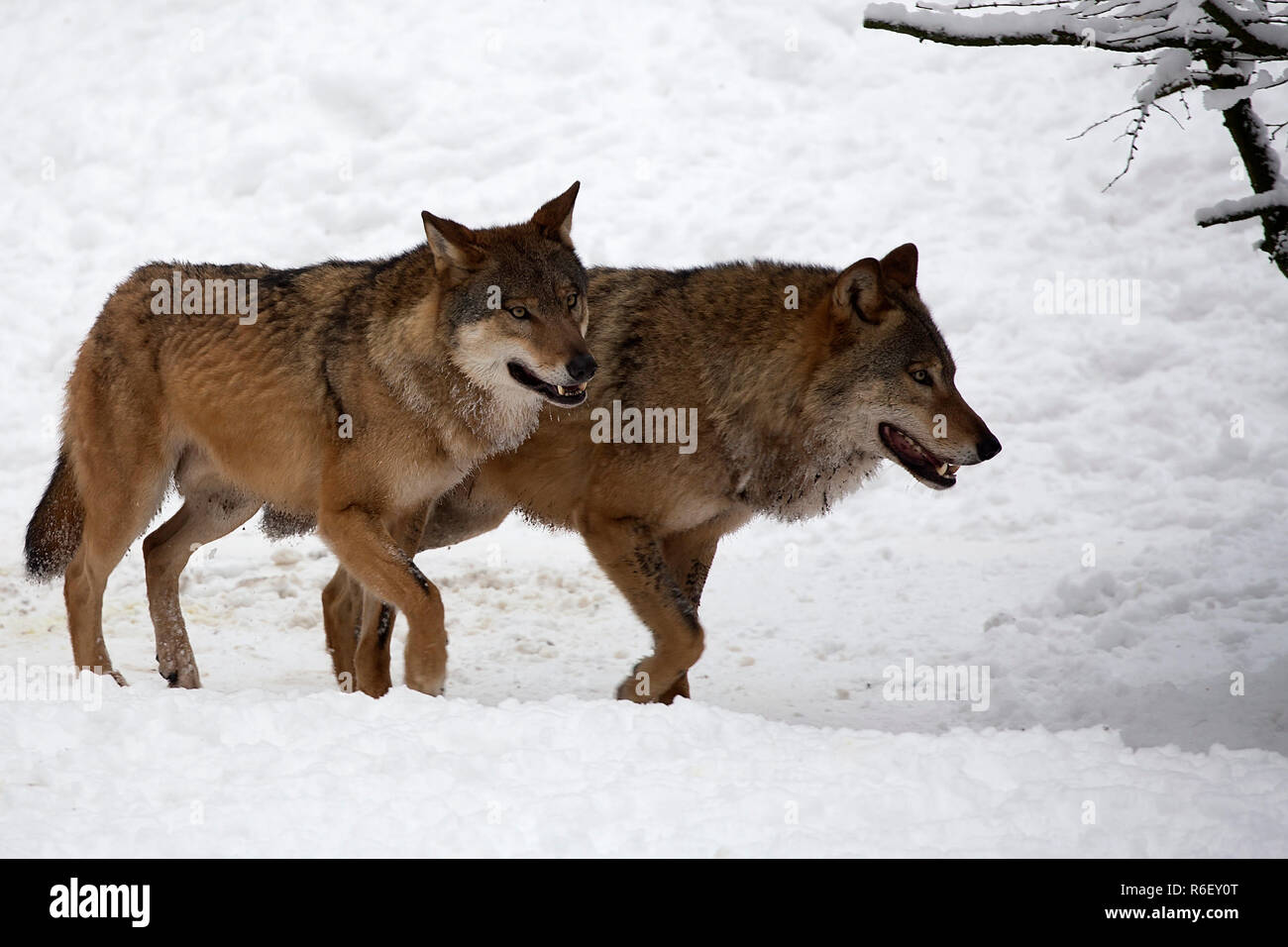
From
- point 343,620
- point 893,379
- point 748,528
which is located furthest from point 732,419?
point 748,528

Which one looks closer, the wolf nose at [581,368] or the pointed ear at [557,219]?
the wolf nose at [581,368]

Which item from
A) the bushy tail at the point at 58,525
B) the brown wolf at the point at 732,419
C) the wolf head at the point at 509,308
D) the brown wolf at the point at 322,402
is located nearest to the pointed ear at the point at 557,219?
the brown wolf at the point at 322,402

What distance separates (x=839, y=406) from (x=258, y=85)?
10.8 m

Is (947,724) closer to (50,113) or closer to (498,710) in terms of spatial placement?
(498,710)

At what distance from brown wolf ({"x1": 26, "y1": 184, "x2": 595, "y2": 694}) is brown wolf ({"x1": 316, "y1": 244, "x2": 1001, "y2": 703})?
1.55 ft

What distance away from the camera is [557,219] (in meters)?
5.90

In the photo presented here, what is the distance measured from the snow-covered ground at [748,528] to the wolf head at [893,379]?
1353 millimetres

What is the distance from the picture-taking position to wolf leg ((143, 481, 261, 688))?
21.2 ft

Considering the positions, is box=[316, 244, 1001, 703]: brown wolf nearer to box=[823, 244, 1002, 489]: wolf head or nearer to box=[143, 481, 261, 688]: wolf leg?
box=[823, 244, 1002, 489]: wolf head

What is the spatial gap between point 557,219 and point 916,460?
1.99 meters

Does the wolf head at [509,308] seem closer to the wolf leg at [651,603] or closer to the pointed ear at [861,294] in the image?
the wolf leg at [651,603]

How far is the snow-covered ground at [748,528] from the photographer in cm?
385

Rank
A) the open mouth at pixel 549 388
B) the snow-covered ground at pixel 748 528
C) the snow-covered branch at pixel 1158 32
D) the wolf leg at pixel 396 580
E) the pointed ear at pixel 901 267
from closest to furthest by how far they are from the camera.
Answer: the snow-covered ground at pixel 748 528
the snow-covered branch at pixel 1158 32
the open mouth at pixel 549 388
the wolf leg at pixel 396 580
the pointed ear at pixel 901 267

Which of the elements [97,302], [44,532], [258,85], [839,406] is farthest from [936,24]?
[258,85]
